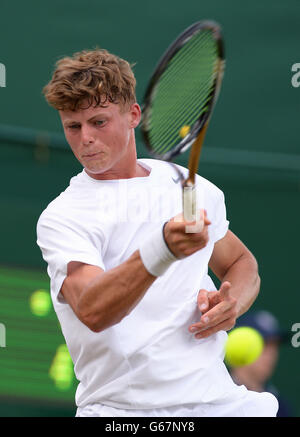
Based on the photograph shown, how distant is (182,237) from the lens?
2.04 meters

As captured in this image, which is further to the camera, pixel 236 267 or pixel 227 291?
pixel 236 267

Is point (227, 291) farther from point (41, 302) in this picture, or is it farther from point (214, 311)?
point (41, 302)

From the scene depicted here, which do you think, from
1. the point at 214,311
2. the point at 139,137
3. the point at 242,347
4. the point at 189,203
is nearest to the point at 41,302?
the point at 139,137

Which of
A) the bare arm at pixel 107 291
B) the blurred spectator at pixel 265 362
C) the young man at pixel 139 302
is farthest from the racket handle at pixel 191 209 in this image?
the blurred spectator at pixel 265 362

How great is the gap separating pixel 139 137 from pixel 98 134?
5.69ft

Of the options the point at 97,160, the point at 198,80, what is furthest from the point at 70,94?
the point at 198,80

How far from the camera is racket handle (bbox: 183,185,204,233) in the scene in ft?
6.63

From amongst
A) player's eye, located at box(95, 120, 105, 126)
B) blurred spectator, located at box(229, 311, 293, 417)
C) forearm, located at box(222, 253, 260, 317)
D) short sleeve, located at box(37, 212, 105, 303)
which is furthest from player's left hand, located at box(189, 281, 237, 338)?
blurred spectator, located at box(229, 311, 293, 417)

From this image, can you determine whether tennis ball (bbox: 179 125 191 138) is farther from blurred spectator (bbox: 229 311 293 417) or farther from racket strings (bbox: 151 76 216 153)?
blurred spectator (bbox: 229 311 293 417)

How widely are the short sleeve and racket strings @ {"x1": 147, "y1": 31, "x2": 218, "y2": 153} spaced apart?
1.10ft

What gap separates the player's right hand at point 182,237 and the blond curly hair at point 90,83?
55cm

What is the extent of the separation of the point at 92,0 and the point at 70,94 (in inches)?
75.1

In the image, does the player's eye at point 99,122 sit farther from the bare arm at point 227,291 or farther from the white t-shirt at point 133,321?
the bare arm at point 227,291
